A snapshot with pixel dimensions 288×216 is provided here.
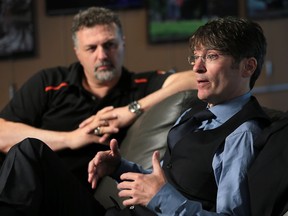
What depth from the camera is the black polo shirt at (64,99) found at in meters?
2.54

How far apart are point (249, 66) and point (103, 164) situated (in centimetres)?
56

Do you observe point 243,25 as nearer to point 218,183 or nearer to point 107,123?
point 218,183

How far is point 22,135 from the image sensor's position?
8.07ft

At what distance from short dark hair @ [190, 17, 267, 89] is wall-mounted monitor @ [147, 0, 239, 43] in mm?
2964

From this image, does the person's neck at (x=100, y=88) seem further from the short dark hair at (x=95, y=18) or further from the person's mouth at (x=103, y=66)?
the short dark hair at (x=95, y=18)

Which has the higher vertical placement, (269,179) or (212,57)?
(212,57)

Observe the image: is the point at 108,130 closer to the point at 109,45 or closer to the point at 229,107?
the point at 109,45

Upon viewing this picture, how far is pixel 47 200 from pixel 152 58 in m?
3.03

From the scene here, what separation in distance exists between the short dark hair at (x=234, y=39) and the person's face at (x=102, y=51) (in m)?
0.87

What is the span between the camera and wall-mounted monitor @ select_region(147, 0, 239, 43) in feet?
15.2

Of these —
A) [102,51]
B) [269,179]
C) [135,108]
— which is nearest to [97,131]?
[135,108]

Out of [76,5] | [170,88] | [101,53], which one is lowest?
[170,88]

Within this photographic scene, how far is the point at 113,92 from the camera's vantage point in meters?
2.54

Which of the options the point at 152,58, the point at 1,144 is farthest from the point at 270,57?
the point at 1,144
